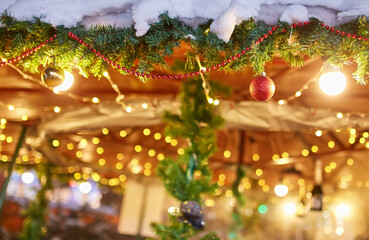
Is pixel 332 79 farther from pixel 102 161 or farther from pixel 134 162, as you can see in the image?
pixel 102 161

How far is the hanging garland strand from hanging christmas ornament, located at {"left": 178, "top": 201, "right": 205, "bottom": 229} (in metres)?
0.82

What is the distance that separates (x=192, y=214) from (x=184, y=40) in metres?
1.04

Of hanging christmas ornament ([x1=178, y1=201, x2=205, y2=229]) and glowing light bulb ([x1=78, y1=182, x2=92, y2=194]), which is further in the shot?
glowing light bulb ([x1=78, y1=182, x2=92, y2=194])

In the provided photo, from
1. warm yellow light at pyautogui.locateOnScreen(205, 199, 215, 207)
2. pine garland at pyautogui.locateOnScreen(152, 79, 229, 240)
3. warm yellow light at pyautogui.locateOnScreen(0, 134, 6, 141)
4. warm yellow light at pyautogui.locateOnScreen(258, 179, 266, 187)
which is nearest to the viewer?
pine garland at pyautogui.locateOnScreen(152, 79, 229, 240)

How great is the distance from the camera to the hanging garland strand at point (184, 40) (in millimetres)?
1796

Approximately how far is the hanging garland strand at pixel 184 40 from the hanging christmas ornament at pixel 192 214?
821mm

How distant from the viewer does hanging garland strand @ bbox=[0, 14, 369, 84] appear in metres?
1.80

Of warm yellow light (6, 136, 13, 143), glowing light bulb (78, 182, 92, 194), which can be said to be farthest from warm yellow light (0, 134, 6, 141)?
glowing light bulb (78, 182, 92, 194)

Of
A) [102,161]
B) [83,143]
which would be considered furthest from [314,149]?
[102,161]

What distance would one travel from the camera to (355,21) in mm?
1776

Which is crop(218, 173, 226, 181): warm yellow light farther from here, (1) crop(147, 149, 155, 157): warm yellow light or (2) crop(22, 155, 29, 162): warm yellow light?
(2) crop(22, 155, 29, 162): warm yellow light

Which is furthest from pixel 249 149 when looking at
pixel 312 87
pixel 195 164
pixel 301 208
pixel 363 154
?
pixel 195 164

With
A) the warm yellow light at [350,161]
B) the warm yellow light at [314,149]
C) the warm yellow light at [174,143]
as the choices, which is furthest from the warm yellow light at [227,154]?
the warm yellow light at [350,161]

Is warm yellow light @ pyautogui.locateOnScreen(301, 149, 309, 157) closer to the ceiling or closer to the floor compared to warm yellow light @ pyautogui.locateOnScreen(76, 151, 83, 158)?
closer to the ceiling
